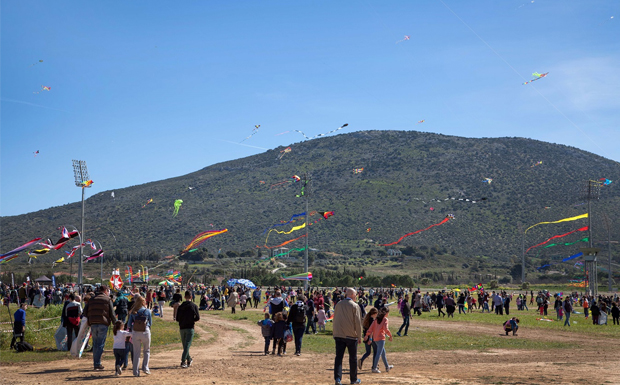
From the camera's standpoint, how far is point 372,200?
116375mm

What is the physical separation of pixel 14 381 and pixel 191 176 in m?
143

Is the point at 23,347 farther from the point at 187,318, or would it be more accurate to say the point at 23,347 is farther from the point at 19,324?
the point at 187,318

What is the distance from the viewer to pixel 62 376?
10617mm

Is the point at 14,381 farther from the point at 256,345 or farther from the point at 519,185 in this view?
the point at 519,185

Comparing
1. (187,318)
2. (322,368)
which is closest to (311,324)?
(322,368)

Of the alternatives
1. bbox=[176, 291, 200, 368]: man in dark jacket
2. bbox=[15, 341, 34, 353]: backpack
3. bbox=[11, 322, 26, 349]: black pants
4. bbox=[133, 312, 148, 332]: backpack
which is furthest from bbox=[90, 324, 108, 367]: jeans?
bbox=[11, 322, 26, 349]: black pants

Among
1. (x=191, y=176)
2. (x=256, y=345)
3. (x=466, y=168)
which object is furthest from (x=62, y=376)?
(x=191, y=176)

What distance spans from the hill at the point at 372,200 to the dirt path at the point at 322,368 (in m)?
81.4

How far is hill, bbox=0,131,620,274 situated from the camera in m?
102

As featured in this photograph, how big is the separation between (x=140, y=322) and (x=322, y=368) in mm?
4001

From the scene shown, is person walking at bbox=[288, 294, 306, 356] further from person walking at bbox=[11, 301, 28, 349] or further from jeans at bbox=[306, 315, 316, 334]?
person walking at bbox=[11, 301, 28, 349]

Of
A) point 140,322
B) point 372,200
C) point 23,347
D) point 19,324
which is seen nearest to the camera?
point 140,322

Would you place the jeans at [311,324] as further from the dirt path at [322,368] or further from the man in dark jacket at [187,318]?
the man in dark jacket at [187,318]

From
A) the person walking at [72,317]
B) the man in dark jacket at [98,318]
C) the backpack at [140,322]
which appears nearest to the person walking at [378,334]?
the backpack at [140,322]
